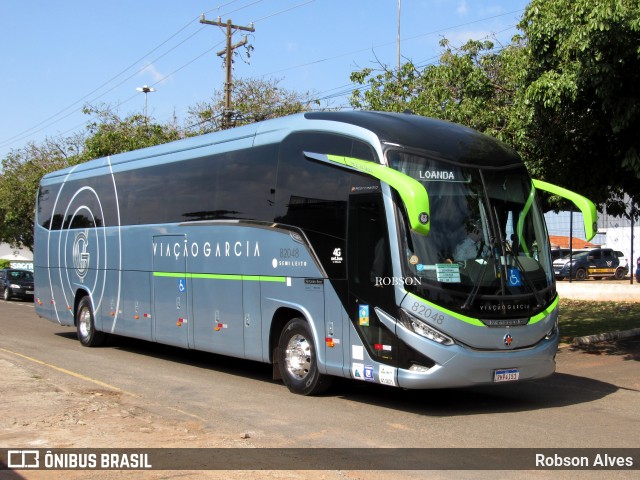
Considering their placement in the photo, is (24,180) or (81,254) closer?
(81,254)

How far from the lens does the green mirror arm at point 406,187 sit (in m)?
7.88

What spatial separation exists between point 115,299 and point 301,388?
663 centimetres

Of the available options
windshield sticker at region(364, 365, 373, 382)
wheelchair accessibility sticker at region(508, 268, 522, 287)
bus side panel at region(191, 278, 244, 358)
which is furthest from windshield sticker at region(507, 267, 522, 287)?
bus side panel at region(191, 278, 244, 358)

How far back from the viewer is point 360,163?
30.8ft

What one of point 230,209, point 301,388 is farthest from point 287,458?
point 230,209

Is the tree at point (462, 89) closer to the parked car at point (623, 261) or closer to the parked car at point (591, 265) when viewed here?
the parked car at point (591, 265)

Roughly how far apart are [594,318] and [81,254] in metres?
13.2

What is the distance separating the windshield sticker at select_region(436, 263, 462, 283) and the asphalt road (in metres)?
1.62

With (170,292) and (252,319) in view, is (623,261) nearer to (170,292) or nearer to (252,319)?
(170,292)

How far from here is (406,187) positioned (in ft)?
26.7

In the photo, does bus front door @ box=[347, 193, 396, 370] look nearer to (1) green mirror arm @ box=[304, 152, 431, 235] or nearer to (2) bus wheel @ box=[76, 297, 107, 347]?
(1) green mirror arm @ box=[304, 152, 431, 235]

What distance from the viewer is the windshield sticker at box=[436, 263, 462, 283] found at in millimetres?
8930

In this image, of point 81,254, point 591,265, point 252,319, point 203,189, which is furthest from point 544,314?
point 591,265

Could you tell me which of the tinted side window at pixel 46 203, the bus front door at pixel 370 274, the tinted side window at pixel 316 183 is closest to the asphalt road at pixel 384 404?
the bus front door at pixel 370 274
